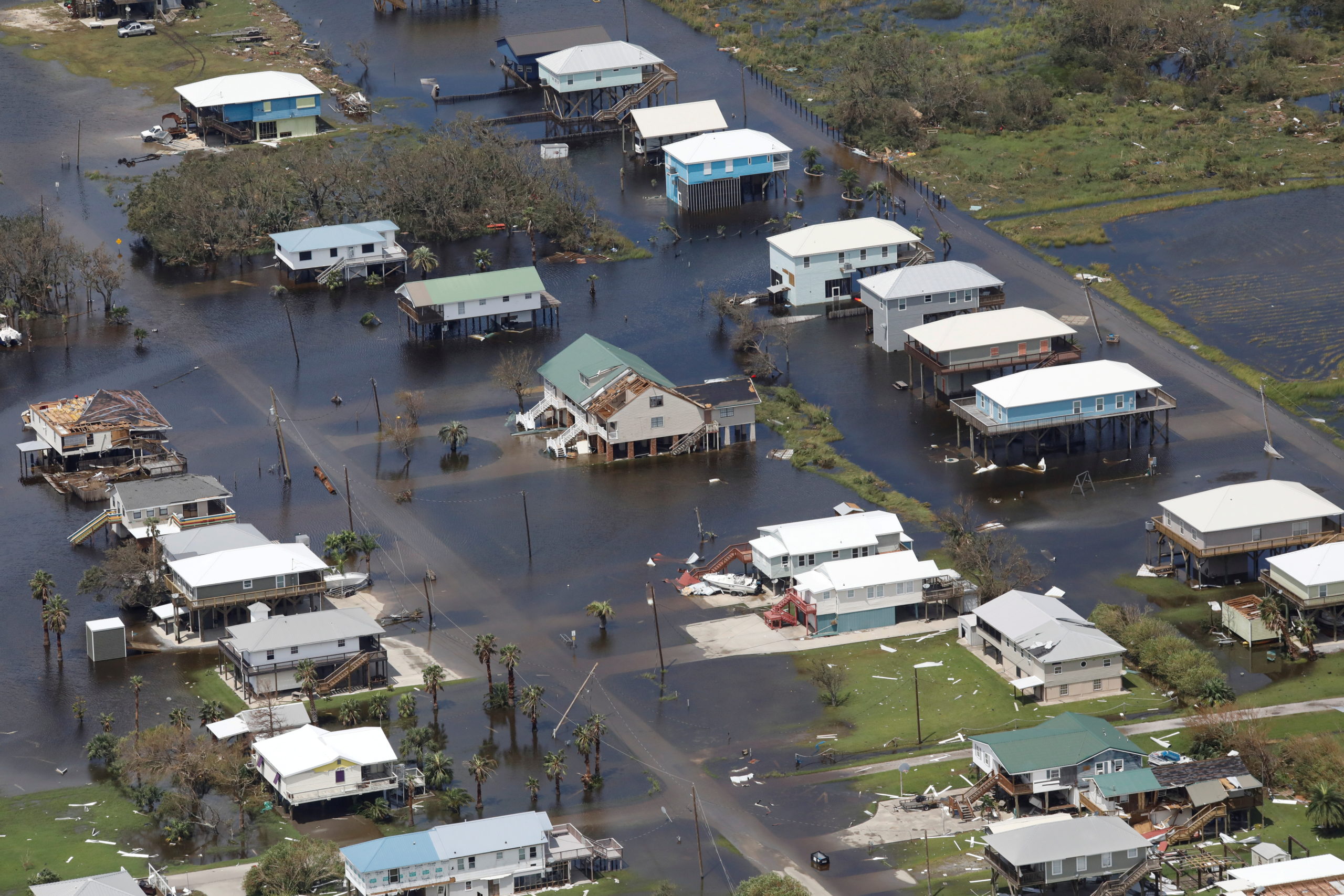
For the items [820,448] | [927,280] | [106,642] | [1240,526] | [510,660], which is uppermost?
[927,280]

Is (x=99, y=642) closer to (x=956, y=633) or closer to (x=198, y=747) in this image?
(x=198, y=747)

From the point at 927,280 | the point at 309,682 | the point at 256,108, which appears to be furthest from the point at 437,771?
the point at 256,108

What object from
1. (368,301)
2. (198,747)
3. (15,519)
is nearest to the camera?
(198,747)

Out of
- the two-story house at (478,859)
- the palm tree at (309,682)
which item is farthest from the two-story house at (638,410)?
the two-story house at (478,859)

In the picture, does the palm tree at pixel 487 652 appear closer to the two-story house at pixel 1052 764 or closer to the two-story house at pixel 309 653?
the two-story house at pixel 309 653

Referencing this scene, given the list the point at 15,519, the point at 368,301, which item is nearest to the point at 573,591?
the point at 15,519

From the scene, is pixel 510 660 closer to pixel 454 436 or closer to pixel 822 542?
pixel 822 542
